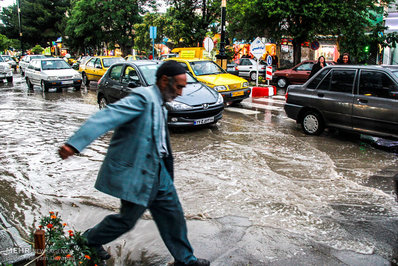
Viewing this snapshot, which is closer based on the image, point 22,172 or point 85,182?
point 85,182

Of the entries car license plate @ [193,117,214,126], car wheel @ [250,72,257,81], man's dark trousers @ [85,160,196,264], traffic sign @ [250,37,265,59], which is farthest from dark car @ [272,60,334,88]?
man's dark trousers @ [85,160,196,264]

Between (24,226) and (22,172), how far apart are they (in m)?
2.06

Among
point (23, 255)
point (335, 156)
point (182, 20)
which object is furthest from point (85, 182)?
point (182, 20)

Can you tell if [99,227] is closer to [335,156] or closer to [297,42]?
[335,156]

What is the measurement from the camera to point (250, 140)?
26.3 feet

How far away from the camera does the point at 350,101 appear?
741 centimetres

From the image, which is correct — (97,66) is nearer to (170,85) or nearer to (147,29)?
(170,85)

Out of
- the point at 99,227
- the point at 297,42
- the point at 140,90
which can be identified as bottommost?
the point at 99,227

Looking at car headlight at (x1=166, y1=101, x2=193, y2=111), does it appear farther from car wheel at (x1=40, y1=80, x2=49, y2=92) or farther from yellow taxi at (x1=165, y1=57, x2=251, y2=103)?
car wheel at (x1=40, y1=80, x2=49, y2=92)

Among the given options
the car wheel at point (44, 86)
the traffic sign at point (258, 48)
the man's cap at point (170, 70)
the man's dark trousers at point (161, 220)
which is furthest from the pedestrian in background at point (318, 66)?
the car wheel at point (44, 86)

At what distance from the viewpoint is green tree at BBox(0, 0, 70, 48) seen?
5750cm

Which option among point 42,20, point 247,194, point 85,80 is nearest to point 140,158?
point 247,194

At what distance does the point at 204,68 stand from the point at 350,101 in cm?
600

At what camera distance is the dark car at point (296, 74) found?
60.3ft
